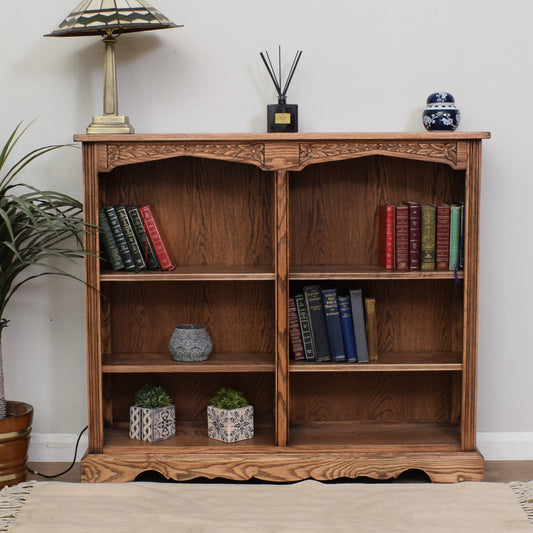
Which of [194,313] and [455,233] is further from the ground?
[455,233]

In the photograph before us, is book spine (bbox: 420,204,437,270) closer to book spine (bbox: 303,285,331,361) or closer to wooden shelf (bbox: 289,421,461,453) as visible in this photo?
book spine (bbox: 303,285,331,361)

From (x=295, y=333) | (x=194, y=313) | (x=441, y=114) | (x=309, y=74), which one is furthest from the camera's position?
(x=194, y=313)

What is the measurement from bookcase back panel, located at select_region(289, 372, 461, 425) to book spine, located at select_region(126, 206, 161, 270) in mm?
776

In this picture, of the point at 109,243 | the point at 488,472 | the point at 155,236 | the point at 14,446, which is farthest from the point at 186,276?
the point at 488,472

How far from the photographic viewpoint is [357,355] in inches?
116

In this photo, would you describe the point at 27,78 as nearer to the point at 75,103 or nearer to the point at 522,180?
the point at 75,103

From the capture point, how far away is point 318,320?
2.94 meters

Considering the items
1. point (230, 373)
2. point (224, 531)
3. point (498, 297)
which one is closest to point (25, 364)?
point (230, 373)

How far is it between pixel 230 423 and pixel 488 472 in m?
1.06

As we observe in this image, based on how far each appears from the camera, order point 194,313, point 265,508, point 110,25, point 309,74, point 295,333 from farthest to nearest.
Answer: point 194,313 < point 309,74 < point 295,333 < point 110,25 < point 265,508

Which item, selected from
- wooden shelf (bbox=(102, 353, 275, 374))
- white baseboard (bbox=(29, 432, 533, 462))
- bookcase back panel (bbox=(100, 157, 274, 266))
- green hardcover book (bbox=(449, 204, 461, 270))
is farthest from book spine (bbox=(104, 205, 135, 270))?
green hardcover book (bbox=(449, 204, 461, 270))

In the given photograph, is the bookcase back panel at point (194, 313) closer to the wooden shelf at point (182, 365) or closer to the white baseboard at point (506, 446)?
the wooden shelf at point (182, 365)

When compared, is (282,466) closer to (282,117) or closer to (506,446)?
(506,446)

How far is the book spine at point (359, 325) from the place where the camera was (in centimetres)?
294
